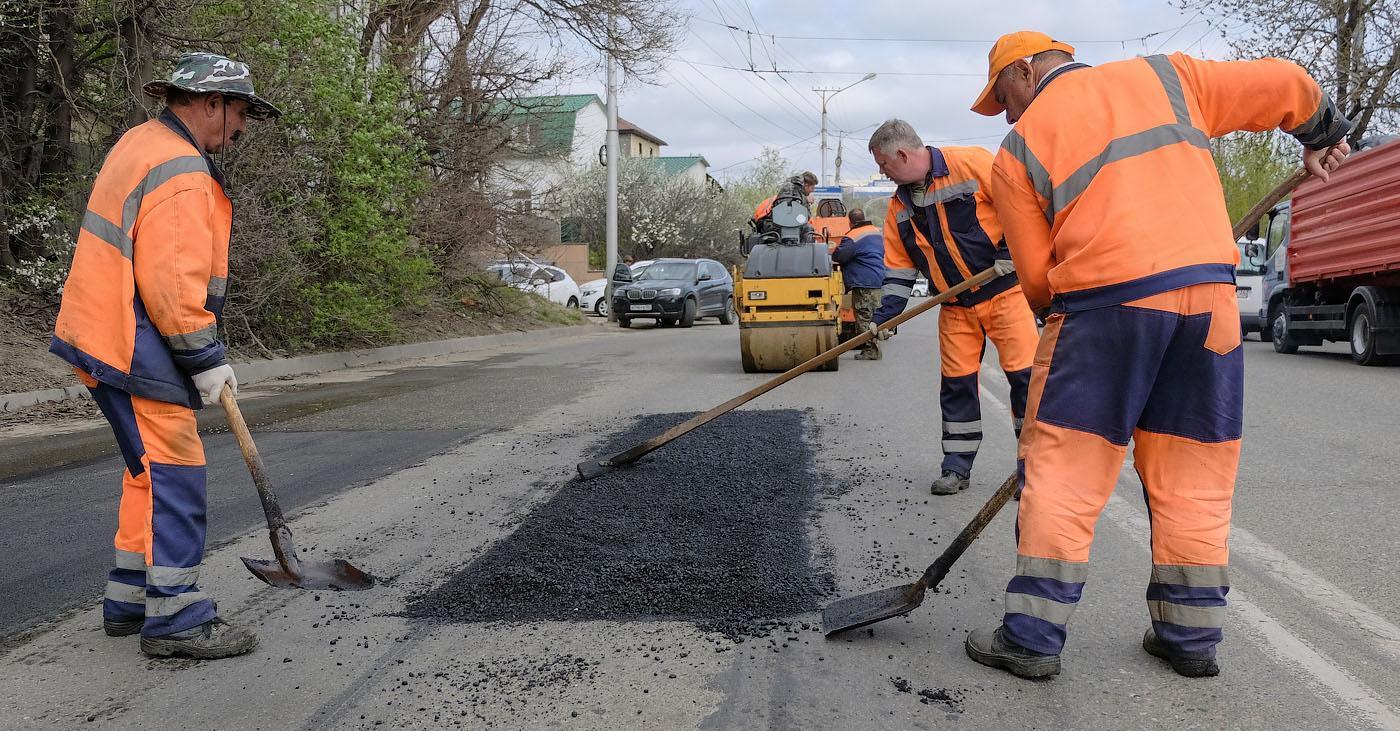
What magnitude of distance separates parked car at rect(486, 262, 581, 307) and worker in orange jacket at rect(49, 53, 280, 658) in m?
18.0

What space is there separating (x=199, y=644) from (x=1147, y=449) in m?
3.09

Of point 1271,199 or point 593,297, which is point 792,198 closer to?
point 1271,199

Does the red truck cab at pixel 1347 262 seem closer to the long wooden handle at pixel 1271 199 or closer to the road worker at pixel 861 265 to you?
the road worker at pixel 861 265

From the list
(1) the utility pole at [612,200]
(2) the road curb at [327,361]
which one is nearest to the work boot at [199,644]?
(2) the road curb at [327,361]

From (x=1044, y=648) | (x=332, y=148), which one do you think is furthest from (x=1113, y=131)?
(x=332, y=148)

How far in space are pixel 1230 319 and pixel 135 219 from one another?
342 centimetres

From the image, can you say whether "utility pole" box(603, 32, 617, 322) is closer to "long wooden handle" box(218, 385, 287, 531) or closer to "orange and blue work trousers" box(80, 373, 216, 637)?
"long wooden handle" box(218, 385, 287, 531)

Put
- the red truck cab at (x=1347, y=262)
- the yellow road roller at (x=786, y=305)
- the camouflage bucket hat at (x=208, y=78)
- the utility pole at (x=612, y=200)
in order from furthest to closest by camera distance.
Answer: the utility pole at (x=612, y=200) → the red truck cab at (x=1347, y=262) → the yellow road roller at (x=786, y=305) → the camouflage bucket hat at (x=208, y=78)

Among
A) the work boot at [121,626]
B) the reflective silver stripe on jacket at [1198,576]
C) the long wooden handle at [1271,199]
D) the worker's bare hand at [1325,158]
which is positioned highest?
the worker's bare hand at [1325,158]

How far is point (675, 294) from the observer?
23891 mm

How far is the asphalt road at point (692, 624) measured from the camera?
2.95 meters

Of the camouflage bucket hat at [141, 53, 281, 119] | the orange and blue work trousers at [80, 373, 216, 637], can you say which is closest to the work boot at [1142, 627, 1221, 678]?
the orange and blue work trousers at [80, 373, 216, 637]

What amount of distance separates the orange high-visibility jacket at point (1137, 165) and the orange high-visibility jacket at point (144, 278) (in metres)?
2.65

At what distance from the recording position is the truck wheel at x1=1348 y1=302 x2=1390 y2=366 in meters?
13.2
